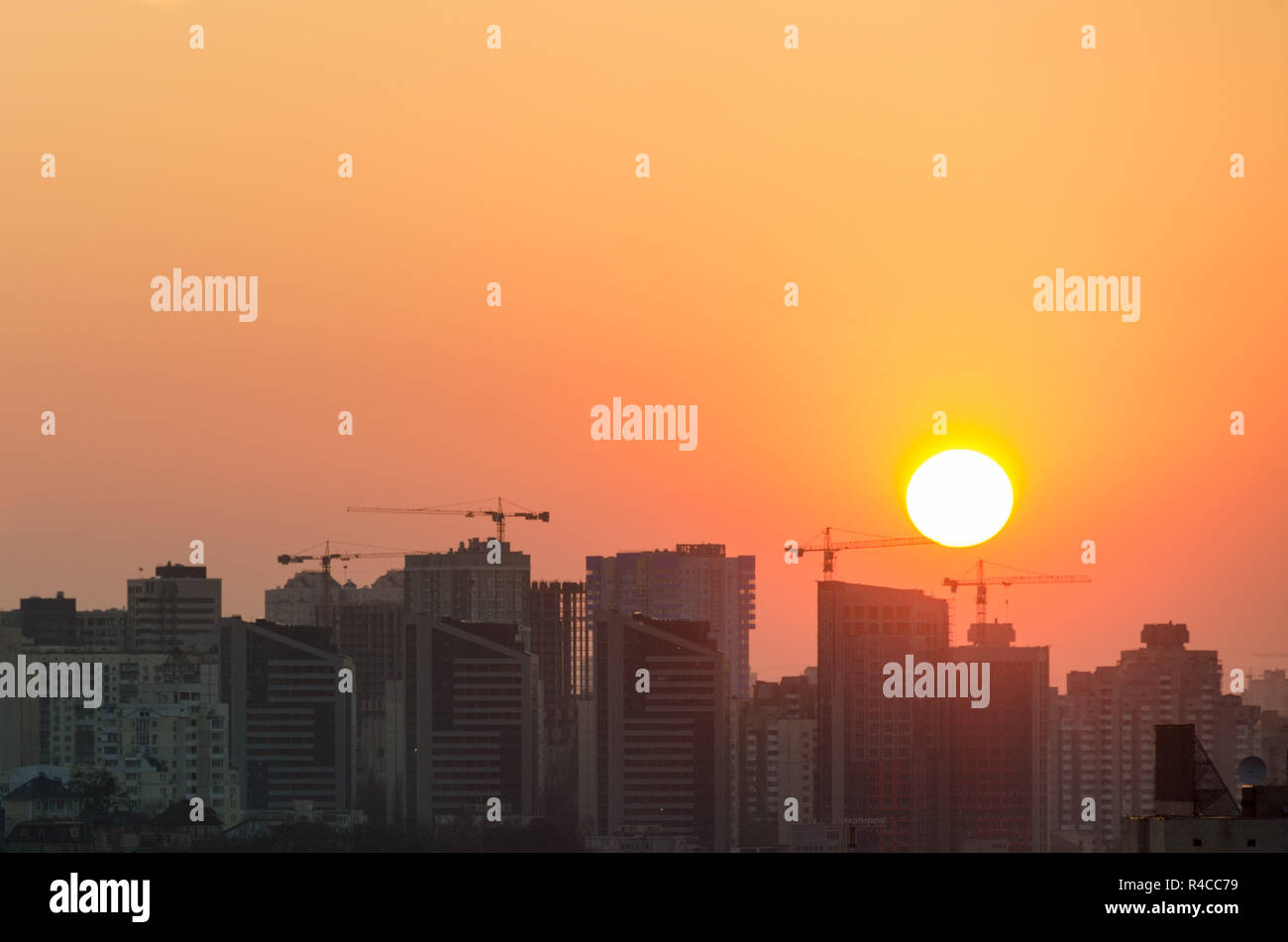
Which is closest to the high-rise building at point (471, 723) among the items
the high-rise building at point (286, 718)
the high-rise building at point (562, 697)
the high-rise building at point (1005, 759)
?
the high-rise building at point (562, 697)

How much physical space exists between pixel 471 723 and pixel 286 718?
63.7 ft

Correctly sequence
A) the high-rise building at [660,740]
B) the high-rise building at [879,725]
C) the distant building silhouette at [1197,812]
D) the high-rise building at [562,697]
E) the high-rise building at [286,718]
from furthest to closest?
the high-rise building at [286,718]
the high-rise building at [562,697]
the high-rise building at [879,725]
the high-rise building at [660,740]
the distant building silhouette at [1197,812]

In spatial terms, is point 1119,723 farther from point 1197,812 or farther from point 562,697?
point 1197,812

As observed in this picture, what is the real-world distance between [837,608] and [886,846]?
26.7 m

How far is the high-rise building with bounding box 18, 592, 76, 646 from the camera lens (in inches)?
7116

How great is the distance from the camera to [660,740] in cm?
17238

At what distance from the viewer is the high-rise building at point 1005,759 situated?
17488 cm

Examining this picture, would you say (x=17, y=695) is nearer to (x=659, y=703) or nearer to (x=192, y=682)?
(x=192, y=682)

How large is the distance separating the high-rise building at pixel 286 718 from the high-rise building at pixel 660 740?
83.5ft

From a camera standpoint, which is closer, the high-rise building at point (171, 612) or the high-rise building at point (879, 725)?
the high-rise building at point (879, 725)

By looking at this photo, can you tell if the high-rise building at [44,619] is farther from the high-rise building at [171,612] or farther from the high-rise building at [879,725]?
the high-rise building at [879,725]

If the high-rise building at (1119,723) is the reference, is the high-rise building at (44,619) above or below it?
above
